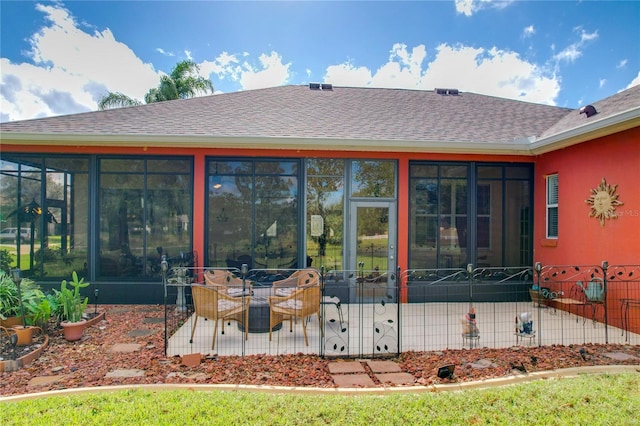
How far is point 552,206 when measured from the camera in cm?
800

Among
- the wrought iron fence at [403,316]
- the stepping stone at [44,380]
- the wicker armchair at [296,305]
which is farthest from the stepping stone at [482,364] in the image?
the stepping stone at [44,380]

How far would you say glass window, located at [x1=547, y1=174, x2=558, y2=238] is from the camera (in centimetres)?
793

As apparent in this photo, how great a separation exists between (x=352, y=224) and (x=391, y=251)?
1.09 m

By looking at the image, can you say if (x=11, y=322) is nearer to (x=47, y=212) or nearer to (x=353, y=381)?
(x=47, y=212)

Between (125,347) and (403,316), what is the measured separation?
4696mm

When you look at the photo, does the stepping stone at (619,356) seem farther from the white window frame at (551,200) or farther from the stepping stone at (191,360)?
the stepping stone at (191,360)

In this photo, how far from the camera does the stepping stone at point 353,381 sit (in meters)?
3.73

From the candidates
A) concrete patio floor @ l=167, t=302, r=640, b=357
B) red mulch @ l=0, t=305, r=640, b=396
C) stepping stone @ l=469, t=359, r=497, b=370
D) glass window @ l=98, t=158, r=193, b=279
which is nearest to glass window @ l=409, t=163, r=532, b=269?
concrete patio floor @ l=167, t=302, r=640, b=357

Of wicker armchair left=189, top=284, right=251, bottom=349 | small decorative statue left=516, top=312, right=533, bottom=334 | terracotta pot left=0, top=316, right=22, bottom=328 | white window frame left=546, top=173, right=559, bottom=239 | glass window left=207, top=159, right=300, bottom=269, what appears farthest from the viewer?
white window frame left=546, top=173, right=559, bottom=239

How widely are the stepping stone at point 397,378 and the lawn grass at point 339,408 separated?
39 centimetres

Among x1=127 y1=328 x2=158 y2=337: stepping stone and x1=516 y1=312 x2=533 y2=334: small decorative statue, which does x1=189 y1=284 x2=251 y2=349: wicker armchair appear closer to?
x1=127 y1=328 x2=158 y2=337: stepping stone

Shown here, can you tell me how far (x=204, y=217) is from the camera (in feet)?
25.5

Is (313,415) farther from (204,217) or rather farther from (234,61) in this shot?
(234,61)

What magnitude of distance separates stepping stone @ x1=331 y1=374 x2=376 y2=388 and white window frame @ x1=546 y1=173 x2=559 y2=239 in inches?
250
